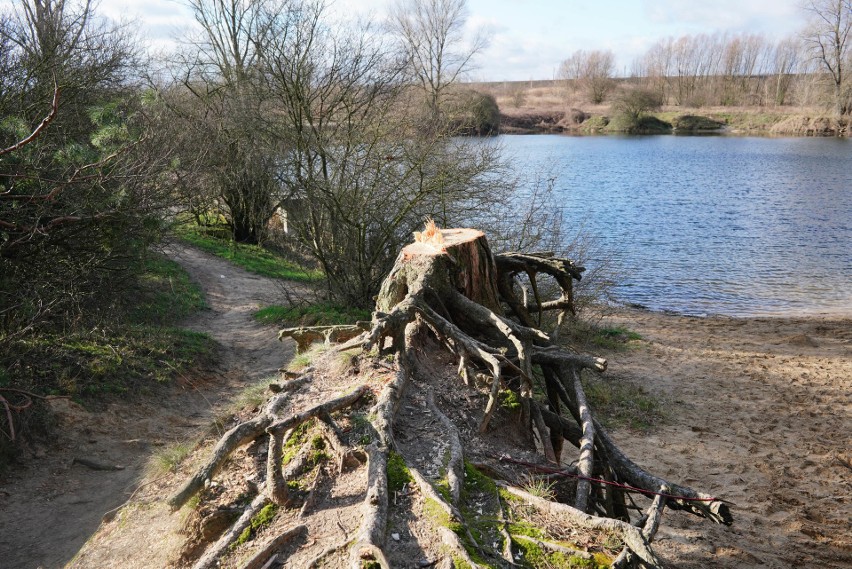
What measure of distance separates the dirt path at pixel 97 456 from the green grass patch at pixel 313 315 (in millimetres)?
751

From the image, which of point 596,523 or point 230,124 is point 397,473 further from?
point 230,124

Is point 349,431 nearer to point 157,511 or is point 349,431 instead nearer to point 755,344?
point 157,511

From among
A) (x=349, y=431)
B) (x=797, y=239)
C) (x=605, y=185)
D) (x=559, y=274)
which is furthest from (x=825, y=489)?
(x=605, y=185)

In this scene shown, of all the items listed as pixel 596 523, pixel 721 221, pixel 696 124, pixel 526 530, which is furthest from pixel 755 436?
pixel 696 124

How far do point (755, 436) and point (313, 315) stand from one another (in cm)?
748

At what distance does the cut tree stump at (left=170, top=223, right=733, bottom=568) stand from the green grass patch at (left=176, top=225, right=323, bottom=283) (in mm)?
9751

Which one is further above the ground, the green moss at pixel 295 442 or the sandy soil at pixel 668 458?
the green moss at pixel 295 442

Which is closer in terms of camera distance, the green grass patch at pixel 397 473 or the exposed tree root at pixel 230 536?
the exposed tree root at pixel 230 536

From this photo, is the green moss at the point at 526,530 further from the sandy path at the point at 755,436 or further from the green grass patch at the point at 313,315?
the green grass patch at the point at 313,315

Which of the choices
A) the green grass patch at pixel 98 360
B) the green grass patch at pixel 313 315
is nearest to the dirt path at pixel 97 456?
the green grass patch at pixel 98 360

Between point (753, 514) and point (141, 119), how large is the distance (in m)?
12.1

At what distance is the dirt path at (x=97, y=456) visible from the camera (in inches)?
231

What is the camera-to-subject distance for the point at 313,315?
12.5 m

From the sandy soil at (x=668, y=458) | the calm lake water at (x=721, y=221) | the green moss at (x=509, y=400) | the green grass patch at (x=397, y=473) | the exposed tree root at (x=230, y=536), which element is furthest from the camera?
the calm lake water at (x=721, y=221)
